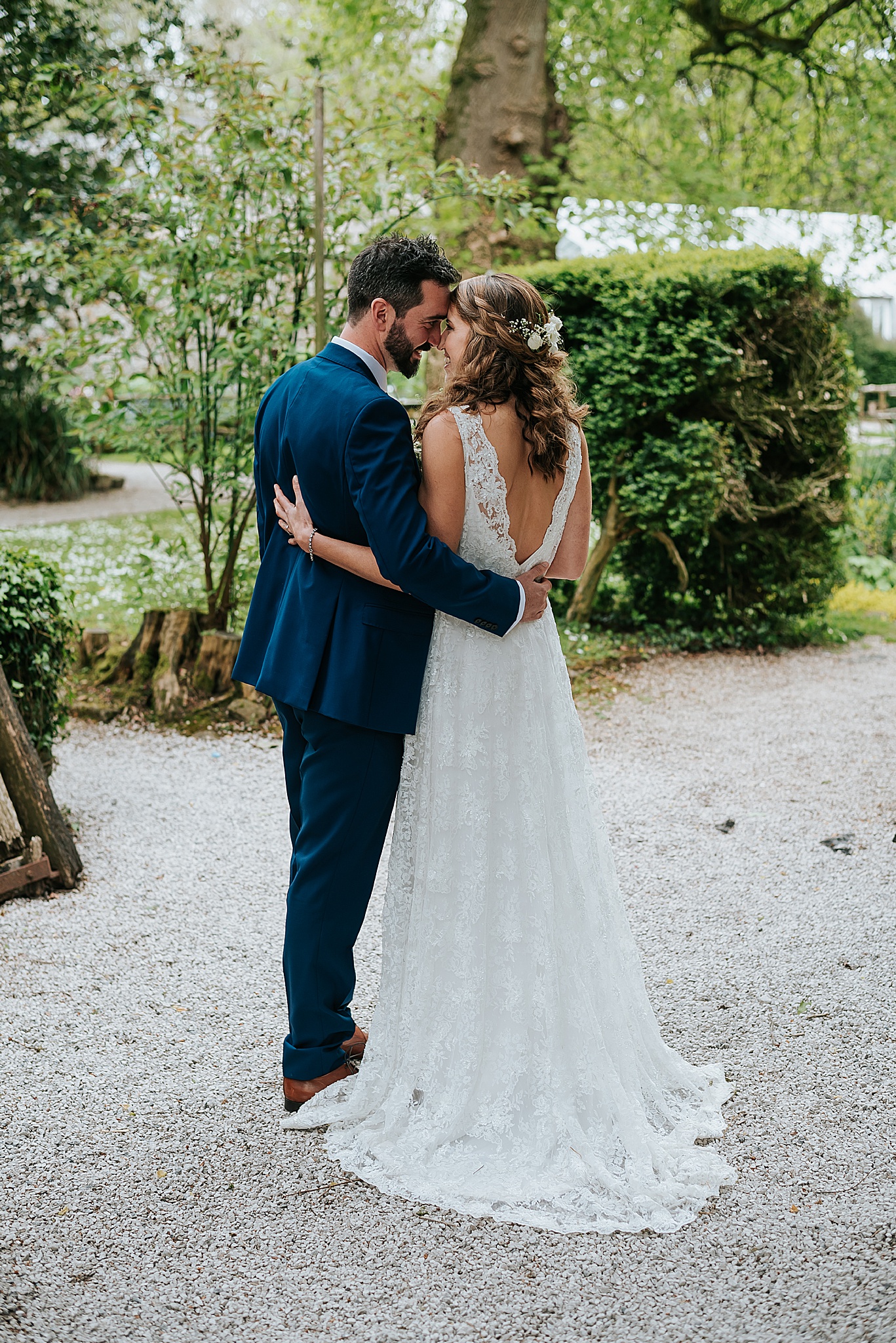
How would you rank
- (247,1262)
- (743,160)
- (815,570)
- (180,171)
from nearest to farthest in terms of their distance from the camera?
(247,1262) → (180,171) → (815,570) → (743,160)

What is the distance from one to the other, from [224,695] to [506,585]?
438 centimetres

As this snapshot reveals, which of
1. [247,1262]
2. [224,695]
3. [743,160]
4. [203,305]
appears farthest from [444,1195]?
[743,160]

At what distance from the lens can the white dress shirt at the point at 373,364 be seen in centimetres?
263

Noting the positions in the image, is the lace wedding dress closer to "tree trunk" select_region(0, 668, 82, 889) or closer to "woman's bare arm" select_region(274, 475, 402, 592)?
"woman's bare arm" select_region(274, 475, 402, 592)

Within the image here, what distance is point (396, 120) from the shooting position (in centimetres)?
707

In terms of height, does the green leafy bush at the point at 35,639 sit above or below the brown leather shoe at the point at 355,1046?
above

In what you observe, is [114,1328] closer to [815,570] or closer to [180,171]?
[180,171]

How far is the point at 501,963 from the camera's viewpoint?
269 cm

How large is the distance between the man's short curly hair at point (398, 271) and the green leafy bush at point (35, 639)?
Result: 2.62m

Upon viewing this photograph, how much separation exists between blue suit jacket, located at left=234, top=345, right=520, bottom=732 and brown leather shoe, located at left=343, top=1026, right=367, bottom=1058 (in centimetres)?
93

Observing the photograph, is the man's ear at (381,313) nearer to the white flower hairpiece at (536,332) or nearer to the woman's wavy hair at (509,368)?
the woman's wavy hair at (509,368)

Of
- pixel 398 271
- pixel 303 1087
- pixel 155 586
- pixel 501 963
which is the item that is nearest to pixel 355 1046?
pixel 303 1087

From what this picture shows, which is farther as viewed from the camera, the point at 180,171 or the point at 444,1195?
the point at 180,171

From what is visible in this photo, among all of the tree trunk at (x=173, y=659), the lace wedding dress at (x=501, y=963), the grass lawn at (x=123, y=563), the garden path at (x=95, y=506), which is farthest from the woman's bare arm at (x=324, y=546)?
the garden path at (x=95, y=506)
